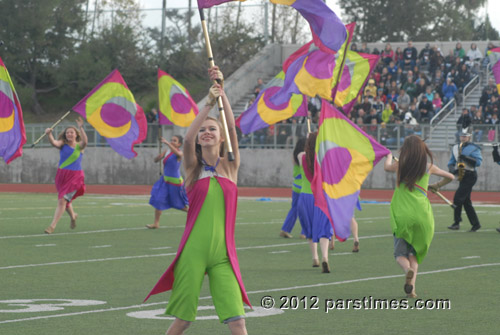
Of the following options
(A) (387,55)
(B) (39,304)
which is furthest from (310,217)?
(A) (387,55)

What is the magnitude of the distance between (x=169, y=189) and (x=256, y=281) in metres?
8.50

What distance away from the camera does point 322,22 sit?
12.8m

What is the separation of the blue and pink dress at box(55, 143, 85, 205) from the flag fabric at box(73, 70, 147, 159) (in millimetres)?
2399

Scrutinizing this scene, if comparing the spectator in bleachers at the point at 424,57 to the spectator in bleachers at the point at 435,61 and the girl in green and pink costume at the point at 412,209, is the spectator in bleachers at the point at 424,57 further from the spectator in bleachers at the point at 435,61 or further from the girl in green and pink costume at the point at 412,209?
the girl in green and pink costume at the point at 412,209

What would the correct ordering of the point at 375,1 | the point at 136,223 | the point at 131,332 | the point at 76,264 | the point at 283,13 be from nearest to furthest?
the point at 131,332, the point at 76,264, the point at 136,223, the point at 283,13, the point at 375,1

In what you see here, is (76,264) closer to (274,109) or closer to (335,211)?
(335,211)

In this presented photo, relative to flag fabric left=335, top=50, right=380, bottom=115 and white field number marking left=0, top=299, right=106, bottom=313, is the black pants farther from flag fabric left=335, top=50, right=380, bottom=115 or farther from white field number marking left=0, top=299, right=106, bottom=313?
white field number marking left=0, top=299, right=106, bottom=313

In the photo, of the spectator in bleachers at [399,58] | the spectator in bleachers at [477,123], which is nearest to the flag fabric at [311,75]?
the spectator in bleachers at [477,123]

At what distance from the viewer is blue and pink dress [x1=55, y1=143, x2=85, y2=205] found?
19.4 m

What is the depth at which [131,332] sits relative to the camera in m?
8.71

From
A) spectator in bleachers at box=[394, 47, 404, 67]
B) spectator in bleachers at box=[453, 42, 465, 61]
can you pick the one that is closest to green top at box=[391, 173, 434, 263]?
spectator in bleachers at box=[394, 47, 404, 67]

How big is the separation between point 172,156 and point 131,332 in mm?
11887

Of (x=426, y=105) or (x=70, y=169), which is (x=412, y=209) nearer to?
(x=70, y=169)

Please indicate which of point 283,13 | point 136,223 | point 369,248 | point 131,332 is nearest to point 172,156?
point 136,223
